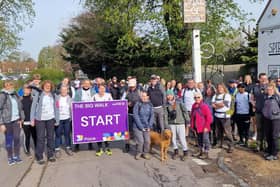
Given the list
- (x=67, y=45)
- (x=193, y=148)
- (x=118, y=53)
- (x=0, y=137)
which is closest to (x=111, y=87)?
(x=0, y=137)

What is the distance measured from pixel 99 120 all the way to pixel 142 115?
4.12 feet

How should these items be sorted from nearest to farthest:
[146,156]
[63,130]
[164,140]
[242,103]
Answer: [164,140] → [146,156] → [63,130] → [242,103]

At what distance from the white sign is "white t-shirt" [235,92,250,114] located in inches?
154

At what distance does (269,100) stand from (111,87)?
8868 mm

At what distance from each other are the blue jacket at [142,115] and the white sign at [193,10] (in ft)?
15.9

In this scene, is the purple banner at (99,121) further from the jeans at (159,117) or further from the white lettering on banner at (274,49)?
the white lettering on banner at (274,49)

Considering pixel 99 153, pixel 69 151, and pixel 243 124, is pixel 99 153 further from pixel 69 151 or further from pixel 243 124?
pixel 243 124

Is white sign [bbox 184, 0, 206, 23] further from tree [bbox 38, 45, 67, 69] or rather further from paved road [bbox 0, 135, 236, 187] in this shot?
tree [bbox 38, 45, 67, 69]

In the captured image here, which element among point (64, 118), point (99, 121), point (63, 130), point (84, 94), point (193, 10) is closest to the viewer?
point (64, 118)

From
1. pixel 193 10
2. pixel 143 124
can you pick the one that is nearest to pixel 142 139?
pixel 143 124

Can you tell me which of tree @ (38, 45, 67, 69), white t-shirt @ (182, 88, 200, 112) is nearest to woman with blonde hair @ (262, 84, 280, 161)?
white t-shirt @ (182, 88, 200, 112)

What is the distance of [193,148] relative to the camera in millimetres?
10125

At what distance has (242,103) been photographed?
995 cm

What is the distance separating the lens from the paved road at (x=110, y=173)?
7.16 metres
